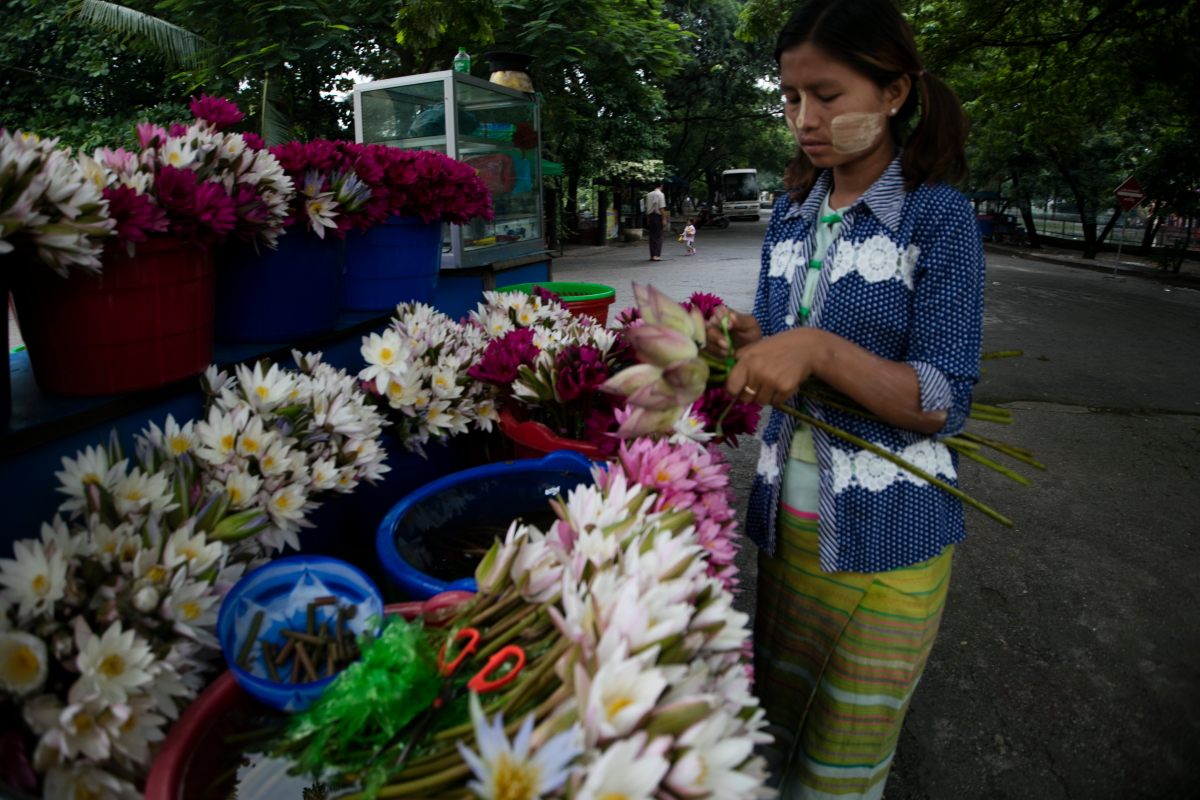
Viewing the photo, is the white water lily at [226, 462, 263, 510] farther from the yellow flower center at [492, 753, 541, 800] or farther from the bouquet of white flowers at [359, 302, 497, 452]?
the yellow flower center at [492, 753, 541, 800]

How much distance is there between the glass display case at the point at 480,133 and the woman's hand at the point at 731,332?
2583 mm

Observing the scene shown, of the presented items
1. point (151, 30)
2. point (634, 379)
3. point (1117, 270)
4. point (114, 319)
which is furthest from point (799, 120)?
point (1117, 270)

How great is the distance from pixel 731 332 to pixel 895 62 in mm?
521

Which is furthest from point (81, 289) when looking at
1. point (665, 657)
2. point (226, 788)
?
point (665, 657)

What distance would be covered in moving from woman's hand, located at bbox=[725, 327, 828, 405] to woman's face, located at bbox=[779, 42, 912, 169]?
0.41 m

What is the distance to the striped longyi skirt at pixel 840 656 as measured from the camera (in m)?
1.29

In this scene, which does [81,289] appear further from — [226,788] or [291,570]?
[226,788]

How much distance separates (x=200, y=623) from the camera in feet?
2.88

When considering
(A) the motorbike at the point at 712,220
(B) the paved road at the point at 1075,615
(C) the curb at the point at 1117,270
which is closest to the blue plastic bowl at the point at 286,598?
(B) the paved road at the point at 1075,615

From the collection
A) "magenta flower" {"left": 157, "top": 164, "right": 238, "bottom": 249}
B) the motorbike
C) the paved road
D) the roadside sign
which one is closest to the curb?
the roadside sign

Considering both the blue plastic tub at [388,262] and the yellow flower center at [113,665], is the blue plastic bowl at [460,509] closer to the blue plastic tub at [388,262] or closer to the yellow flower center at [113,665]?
the yellow flower center at [113,665]

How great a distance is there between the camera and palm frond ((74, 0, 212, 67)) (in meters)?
9.35

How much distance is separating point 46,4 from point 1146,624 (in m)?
19.1

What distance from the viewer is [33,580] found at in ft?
2.57
